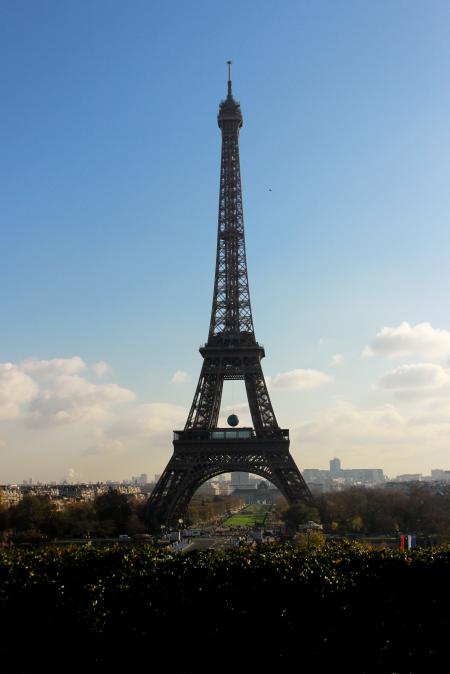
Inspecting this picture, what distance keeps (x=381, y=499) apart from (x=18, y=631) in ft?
210

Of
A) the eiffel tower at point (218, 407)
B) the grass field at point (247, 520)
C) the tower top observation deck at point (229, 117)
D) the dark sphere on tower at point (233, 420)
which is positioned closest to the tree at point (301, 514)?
the eiffel tower at point (218, 407)

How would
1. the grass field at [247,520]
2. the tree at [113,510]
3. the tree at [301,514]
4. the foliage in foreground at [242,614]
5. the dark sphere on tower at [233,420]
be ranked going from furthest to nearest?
the grass field at [247,520] < the dark sphere on tower at [233,420] < the tree at [113,510] < the tree at [301,514] < the foliage in foreground at [242,614]

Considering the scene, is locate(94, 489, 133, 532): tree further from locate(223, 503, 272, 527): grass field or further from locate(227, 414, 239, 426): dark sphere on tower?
locate(223, 503, 272, 527): grass field

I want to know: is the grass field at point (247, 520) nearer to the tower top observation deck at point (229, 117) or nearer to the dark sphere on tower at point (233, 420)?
the dark sphere on tower at point (233, 420)

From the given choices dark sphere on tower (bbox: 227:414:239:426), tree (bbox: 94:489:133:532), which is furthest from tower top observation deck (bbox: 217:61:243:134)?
tree (bbox: 94:489:133:532)

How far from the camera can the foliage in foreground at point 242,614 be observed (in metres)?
19.7

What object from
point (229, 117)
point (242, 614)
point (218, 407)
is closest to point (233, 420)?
point (218, 407)

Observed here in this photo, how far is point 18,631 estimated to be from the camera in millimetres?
20984

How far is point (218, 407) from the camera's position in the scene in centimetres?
7275

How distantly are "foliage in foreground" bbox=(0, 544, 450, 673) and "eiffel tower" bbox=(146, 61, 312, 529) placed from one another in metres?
44.8

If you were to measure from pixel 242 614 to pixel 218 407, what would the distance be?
52428 millimetres

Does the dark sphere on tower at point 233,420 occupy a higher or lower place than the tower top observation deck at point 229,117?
lower

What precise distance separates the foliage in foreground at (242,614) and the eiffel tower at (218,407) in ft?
147

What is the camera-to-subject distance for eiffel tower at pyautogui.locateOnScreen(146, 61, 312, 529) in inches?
2630
